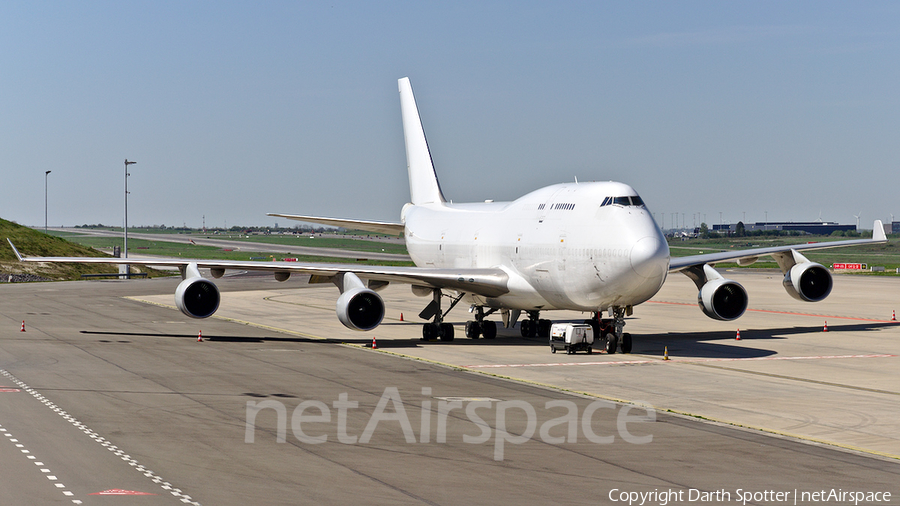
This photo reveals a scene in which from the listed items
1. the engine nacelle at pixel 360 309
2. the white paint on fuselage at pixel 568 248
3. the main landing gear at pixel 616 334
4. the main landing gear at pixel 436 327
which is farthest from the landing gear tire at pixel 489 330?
the main landing gear at pixel 616 334

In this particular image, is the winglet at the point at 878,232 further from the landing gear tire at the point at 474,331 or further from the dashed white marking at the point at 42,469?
the dashed white marking at the point at 42,469

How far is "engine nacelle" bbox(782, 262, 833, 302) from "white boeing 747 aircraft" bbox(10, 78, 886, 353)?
0.15 ft

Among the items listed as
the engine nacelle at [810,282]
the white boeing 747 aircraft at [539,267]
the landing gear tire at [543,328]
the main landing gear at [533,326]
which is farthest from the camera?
the landing gear tire at [543,328]

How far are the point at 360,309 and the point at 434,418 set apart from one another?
1506 cm

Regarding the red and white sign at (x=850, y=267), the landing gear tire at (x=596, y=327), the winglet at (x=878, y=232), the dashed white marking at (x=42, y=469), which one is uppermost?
the winglet at (x=878, y=232)

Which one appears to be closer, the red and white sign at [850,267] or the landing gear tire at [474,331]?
the landing gear tire at [474,331]

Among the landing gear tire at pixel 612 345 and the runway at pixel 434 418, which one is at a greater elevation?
the landing gear tire at pixel 612 345

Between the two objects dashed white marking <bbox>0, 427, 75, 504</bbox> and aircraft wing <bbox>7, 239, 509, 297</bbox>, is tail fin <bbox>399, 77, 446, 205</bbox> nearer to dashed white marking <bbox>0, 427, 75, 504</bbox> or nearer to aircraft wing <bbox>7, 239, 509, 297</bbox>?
aircraft wing <bbox>7, 239, 509, 297</bbox>

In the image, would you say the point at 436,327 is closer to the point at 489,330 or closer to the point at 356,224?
the point at 489,330

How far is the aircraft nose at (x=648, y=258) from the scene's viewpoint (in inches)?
1238

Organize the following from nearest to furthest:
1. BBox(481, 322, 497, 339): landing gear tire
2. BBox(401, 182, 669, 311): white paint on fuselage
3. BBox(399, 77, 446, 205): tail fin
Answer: BBox(401, 182, 669, 311): white paint on fuselage → BBox(481, 322, 497, 339): landing gear tire → BBox(399, 77, 446, 205): tail fin

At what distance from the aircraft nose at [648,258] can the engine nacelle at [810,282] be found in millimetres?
13157

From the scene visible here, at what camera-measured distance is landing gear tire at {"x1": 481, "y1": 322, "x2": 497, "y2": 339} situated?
41.8 metres

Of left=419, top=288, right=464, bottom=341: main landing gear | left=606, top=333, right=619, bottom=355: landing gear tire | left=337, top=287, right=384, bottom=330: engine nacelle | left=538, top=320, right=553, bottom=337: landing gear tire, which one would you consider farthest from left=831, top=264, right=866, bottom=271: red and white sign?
left=337, top=287, right=384, bottom=330: engine nacelle
